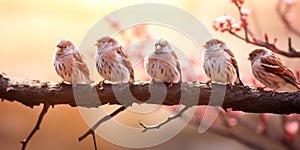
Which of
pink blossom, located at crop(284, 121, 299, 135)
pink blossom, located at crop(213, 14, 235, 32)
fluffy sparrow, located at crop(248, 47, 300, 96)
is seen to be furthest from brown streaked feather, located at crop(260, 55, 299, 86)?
pink blossom, located at crop(284, 121, 299, 135)

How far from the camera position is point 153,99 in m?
1.08

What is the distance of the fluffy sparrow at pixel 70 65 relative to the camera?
1.18m

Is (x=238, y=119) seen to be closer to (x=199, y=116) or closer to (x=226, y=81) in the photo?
(x=199, y=116)

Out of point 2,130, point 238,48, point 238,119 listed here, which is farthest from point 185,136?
point 2,130

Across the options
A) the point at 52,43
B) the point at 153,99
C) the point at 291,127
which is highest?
the point at 52,43

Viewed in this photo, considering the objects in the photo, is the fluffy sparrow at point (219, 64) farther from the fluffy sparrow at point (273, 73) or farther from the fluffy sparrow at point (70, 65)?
the fluffy sparrow at point (70, 65)

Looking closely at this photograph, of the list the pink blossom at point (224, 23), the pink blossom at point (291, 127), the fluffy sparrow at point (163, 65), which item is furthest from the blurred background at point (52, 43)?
the fluffy sparrow at point (163, 65)

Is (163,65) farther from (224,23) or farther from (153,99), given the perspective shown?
(224,23)

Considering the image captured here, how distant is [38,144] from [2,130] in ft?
0.57

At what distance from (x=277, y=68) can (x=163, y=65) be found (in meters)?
0.27

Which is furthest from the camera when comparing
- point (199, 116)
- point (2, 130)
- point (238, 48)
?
point (2, 130)

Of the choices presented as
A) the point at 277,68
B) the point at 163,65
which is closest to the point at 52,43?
the point at 163,65

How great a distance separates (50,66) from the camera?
224 cm

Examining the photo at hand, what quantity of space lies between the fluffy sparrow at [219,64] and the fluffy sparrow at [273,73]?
0.06 metres
